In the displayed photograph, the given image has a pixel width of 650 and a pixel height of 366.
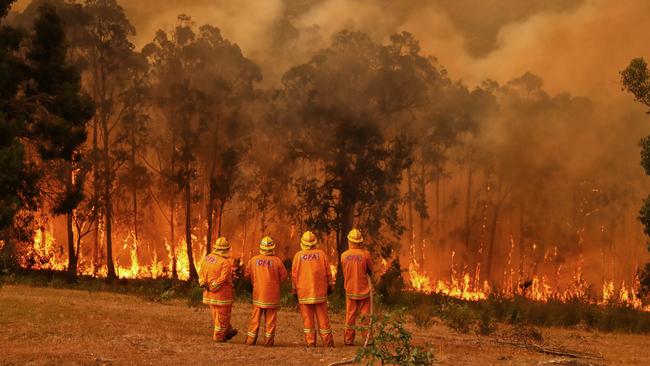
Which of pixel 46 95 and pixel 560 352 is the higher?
pixel 46 95

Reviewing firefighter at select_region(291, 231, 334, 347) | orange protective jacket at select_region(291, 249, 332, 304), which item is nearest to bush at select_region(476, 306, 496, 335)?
firefighter at select_region(291, 231, 334, 347)

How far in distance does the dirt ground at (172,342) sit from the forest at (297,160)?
7026 millimetres

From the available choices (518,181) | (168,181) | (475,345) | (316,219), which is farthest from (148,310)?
(518,181)

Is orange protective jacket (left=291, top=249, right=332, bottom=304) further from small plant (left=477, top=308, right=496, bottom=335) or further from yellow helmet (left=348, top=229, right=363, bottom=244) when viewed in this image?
small plant (left=477, top=308, right=496, bottom=335)

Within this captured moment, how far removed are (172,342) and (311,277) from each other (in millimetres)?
2397

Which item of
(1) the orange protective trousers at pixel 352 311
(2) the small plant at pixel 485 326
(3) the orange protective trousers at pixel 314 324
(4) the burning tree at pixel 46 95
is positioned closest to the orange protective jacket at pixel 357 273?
(1) the orange protective trousers at pixel 352 311

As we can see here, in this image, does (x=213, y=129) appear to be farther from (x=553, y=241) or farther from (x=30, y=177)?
(x=553, y=241)

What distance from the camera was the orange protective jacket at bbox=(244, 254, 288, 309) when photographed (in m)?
11.9

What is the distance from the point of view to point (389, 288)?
25.4 meters

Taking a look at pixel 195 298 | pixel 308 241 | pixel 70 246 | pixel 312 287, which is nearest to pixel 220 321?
pixel 312 287

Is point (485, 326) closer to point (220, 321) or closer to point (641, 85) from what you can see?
point (220, 321)

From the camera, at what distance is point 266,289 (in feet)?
39.1

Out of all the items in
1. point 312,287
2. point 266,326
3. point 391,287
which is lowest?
point 266,326

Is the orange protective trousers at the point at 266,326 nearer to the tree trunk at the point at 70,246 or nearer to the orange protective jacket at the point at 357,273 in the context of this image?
the orange protective jacket at the point at 357,273
